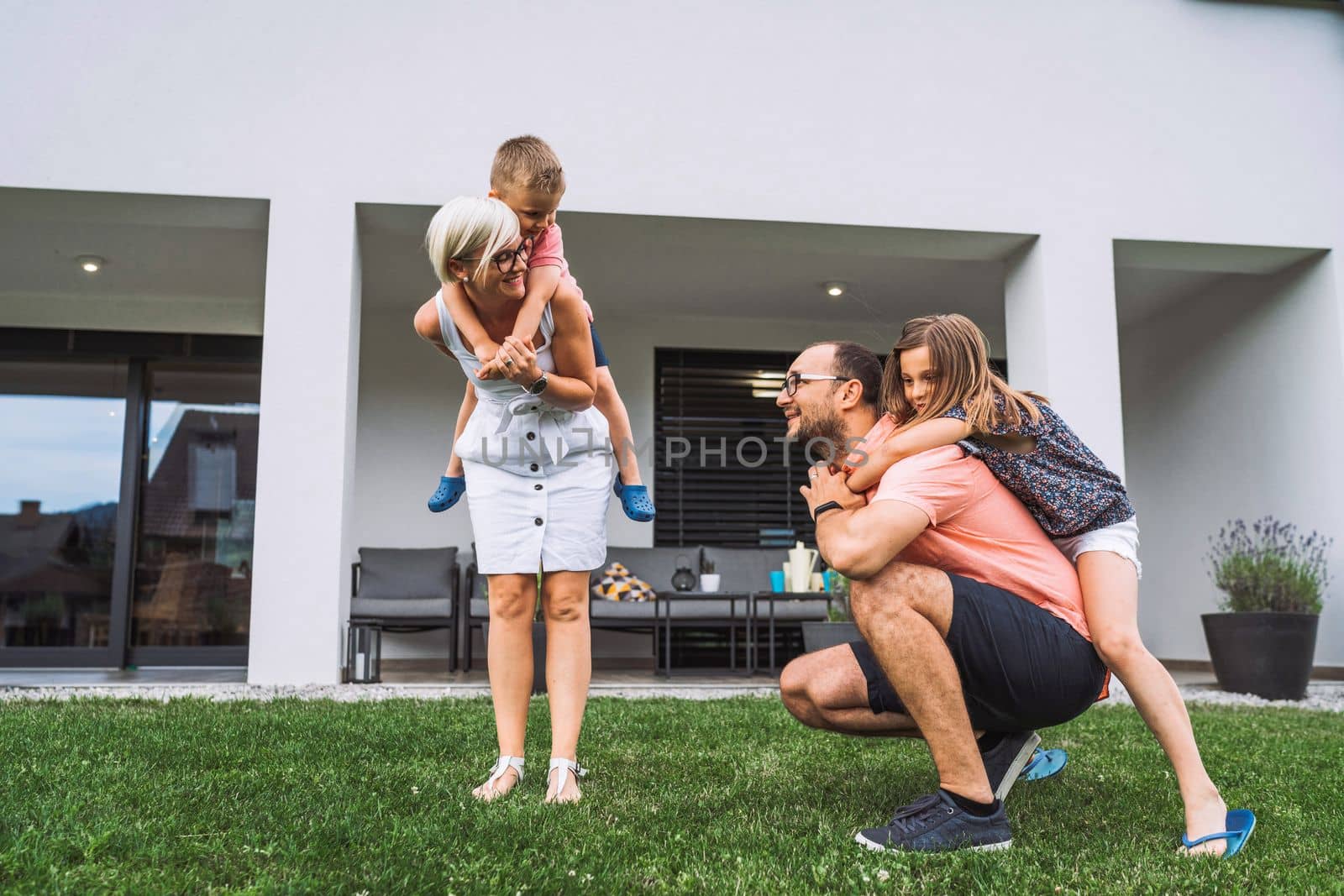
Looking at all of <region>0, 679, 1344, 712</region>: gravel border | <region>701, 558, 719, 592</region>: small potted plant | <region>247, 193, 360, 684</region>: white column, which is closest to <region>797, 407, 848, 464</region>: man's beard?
<region>0, 679, 1344, 712</region>: gravel border

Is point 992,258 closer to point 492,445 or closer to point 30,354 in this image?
point 492,445

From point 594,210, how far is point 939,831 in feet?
13.9

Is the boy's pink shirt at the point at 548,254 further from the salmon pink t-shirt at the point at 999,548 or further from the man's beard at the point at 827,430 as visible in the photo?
the salmon pink t-shirt at the point at 999,548

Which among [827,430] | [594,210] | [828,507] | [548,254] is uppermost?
[594,210]

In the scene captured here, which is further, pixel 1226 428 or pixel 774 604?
pixel 1226 428

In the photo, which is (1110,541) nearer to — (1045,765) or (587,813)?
(1045,765)

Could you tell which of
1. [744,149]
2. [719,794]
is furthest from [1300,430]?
[719,794]

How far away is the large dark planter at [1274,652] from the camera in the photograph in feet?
18.0

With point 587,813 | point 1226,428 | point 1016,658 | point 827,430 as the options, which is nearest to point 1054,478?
point 1016,658

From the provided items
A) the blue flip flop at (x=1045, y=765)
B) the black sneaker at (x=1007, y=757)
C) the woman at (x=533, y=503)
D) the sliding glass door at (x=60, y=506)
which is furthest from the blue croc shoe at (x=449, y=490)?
the sliding glass door at (x=60, y=506)

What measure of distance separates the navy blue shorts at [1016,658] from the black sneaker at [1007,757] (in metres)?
0.14

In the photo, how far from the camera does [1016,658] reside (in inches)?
75.3

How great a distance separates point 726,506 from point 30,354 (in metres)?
5.07

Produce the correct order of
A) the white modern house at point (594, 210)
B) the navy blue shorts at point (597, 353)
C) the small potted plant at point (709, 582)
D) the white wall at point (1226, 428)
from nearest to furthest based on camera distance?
1. the navy blue shorts at point (597, 353)
2. the white modern house at point (594, 210)
3. the white wall at point (1226, 428)
4. the small potted plant at point (709, 582)
